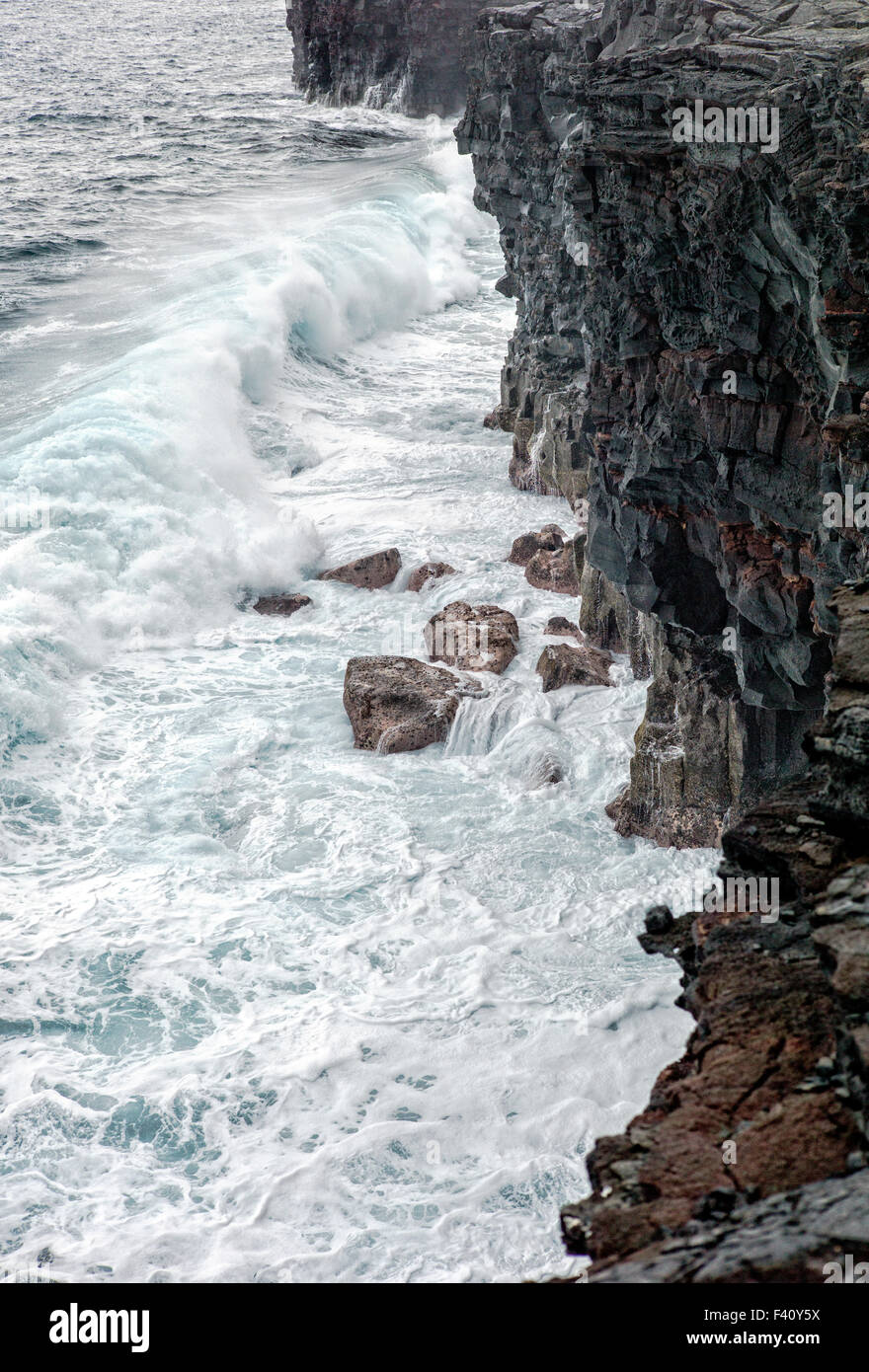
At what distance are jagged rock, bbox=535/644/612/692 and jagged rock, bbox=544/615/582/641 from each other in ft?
4.60

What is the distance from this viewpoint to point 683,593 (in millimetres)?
15367

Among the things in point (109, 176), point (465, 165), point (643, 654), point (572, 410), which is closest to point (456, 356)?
point (572, 410)

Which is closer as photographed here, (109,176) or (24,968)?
(24,968)

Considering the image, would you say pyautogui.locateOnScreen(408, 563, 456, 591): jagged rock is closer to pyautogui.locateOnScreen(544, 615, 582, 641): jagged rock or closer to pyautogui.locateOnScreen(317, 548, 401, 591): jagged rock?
pyautogui.locateOnScreen(317, 548, 401, 591): jagged rock

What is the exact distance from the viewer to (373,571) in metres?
26.4

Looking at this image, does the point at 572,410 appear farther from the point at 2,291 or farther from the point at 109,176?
the point at 109,176

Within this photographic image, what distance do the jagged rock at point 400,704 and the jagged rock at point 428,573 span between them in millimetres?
4627

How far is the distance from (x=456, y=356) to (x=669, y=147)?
95.2 ft

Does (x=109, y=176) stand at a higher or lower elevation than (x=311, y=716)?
higher

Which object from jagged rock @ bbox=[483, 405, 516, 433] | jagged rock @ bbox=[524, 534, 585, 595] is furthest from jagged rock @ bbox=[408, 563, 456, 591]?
jagged rock @ bbox=[483, 405, 516, 433]

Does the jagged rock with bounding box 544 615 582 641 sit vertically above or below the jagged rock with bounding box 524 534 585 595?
below

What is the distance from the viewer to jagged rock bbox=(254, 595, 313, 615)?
1024 inches

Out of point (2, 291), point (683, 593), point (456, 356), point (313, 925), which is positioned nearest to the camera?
point (683, 593)

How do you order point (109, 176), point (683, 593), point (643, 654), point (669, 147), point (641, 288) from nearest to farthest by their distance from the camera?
1. point (669, 147)
2. point (641, 288)
3. point (683, 593)
4. point (643, 654)
5. point (109, 176)
